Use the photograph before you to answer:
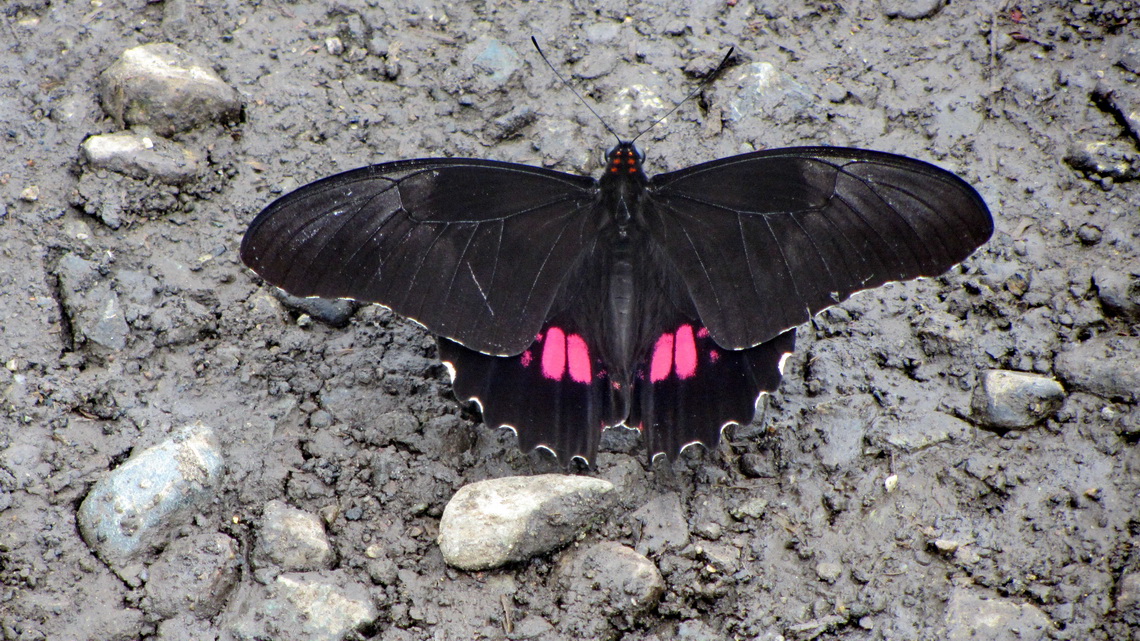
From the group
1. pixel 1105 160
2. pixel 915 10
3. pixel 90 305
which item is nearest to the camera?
pixel 90 305

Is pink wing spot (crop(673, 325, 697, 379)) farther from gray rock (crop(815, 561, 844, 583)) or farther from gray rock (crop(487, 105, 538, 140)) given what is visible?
gray rock (crop(487, 105, 538, 140))

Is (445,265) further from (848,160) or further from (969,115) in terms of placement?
(969,115)

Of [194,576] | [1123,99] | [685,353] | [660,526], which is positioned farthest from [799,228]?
[194,576]

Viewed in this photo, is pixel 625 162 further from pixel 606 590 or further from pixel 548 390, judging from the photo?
pixel 606 590

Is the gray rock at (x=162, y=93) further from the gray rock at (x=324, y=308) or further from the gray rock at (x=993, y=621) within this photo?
the gray rock at (x=993, y=621)

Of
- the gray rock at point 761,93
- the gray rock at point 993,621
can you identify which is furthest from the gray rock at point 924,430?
the gray rock at point 761,93

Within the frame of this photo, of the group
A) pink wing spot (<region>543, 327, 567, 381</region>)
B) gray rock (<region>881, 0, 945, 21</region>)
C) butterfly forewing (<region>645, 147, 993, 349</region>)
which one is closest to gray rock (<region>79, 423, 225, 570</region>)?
pink wing spot (<region>543, 327, 567, 381</region>)
